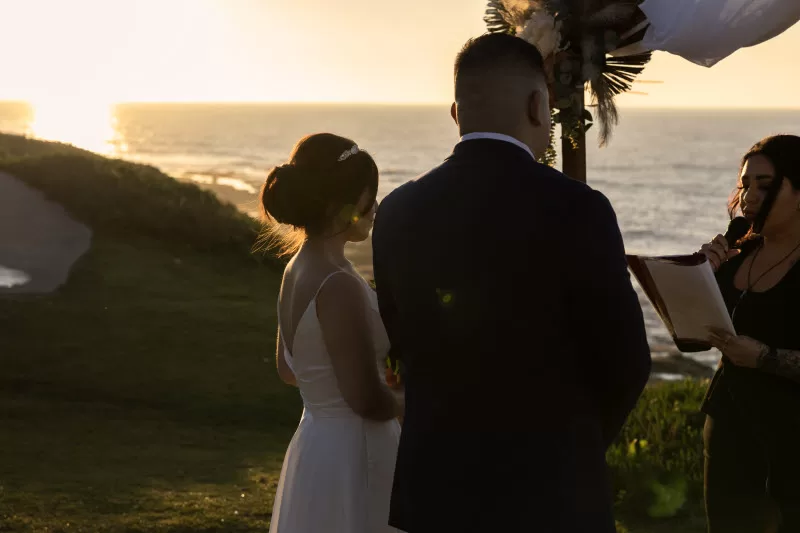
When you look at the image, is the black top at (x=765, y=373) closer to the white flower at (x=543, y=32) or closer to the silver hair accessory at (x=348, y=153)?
the white flower at (x=543, y=32)

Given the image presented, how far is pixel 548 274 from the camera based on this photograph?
9.04 ft

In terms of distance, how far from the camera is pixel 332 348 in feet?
11.6

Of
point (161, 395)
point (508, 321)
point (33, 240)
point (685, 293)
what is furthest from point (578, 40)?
point (33, 240)

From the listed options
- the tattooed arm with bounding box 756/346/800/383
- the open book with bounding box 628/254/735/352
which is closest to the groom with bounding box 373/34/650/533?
the open book with bounding box 628/254/735/352

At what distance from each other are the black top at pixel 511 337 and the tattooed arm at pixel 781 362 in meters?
1.28

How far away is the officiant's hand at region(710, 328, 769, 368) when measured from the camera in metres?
3.98

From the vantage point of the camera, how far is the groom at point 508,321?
2.76 meters

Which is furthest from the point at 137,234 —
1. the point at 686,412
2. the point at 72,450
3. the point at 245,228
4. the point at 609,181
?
the point at 609,181

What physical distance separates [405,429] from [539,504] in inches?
20.0

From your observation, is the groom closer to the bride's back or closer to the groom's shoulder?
the groom's shoulder

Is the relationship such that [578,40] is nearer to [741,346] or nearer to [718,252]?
[718,252]

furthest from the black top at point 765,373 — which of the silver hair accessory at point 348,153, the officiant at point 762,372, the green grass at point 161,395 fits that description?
the green grass at point 161,395

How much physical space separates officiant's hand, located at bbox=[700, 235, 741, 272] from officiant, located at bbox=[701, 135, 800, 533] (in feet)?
0.16

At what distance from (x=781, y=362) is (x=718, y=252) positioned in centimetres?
60
